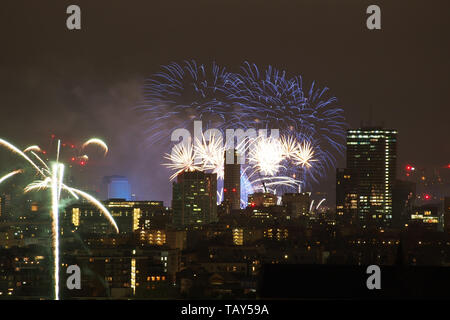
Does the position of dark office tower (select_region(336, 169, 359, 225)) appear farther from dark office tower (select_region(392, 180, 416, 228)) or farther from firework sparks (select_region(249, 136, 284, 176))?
firework sparks (select_region(249, 136, 284, 176))

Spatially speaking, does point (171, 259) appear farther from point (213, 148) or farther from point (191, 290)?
point (191, 290)

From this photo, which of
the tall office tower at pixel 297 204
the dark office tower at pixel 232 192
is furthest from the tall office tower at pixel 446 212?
the dark office tower at pixel 232 192

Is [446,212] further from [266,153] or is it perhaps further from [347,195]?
[266,153]

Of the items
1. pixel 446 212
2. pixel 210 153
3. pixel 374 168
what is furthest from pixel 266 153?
pixel 374 168

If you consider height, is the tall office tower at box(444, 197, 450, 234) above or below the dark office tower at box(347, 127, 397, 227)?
below

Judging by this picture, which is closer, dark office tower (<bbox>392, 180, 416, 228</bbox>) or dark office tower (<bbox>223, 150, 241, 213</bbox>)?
dark office tower (<bbox>223, 150, 241, 213</bbox>)

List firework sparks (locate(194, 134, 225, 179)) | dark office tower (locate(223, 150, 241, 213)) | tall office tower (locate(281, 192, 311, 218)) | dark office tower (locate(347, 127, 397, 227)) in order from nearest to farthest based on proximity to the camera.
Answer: firework sparks (locate(194, 134, 225, 179))
dark office tower (locate(223, 150, 241, 213))
dark office tower (locate(347, 127, 397, 227))
tall office tower (locate(281, 192, 311, 218))

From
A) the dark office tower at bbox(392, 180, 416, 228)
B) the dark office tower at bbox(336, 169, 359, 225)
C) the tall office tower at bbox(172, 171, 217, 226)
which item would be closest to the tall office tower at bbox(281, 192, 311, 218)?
the dark office tower at bbox(336, 169, 359, 225)
